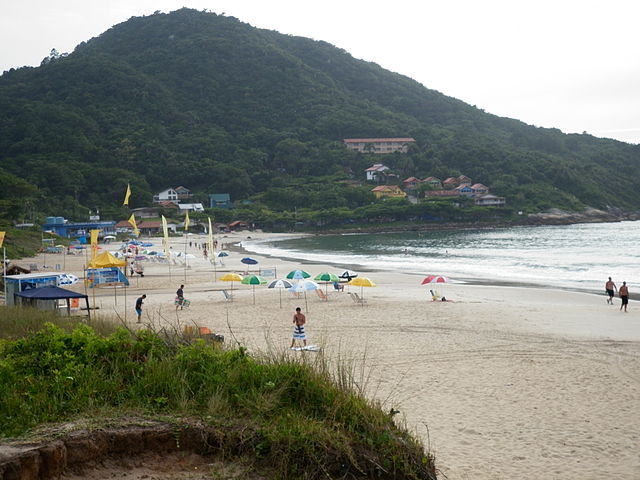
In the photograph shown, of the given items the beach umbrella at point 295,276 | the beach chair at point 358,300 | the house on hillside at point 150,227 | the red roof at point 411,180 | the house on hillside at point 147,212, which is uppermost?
the red roof at point 411,180

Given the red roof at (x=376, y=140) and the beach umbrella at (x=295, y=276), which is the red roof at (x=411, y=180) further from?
the beach umbrella at (x=295, y=276)

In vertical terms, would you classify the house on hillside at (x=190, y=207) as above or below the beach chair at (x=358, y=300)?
above

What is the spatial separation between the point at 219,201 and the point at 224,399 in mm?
93646

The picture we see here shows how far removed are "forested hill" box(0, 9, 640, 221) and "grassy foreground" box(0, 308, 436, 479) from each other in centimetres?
5566

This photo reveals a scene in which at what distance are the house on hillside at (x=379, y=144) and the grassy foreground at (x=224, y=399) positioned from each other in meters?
122

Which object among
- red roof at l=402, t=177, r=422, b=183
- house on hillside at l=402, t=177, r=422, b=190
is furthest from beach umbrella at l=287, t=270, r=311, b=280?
red roof at l=402, t=177, r=422, b=183

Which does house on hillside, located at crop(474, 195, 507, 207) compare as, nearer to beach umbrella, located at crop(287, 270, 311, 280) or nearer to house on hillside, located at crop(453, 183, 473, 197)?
house on hillside, located at crop(453, 183, 473, 197)

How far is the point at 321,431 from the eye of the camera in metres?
4.34

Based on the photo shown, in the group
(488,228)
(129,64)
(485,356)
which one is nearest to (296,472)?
(485,356)

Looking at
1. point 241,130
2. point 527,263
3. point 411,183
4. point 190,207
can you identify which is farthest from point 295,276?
point 241,130

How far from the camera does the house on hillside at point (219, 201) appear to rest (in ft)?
316

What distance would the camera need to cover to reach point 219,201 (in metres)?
96.6

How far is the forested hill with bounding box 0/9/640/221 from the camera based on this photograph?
98312 millimetres

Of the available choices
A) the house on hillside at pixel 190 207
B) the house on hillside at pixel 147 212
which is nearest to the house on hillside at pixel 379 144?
the house on hillside at pixel 190 207
